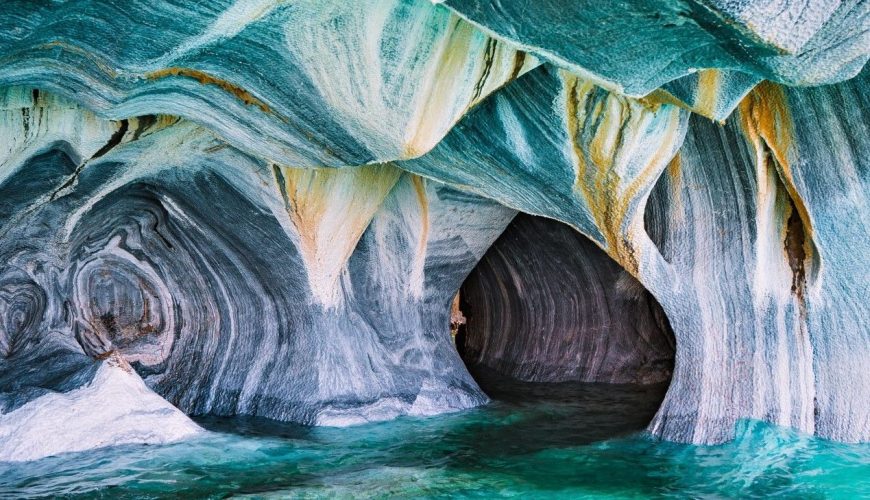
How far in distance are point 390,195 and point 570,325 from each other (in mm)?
2627

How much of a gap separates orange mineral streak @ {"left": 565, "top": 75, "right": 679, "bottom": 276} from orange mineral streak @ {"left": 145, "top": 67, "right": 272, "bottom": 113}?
1.67 metres

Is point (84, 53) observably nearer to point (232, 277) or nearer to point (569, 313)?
point (232, 277)

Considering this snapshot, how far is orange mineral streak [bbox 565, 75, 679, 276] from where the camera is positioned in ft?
15.3

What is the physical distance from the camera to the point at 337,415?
6.46 m

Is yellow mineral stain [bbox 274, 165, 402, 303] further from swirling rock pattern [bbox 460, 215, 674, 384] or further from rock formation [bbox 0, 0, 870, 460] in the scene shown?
swirling rock pattern [bbox 460, 215, 674, 384]

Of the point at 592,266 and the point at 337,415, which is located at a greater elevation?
the point at 592,266

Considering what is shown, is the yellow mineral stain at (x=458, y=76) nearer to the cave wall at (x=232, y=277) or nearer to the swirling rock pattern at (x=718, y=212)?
the swirling rock pattern at (x=718, y=212)

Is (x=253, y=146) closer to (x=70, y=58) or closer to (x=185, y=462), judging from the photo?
(x=70, y=58)

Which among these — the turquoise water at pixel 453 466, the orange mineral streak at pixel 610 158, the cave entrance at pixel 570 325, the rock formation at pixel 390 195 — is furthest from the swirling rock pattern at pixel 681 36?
the cave entrance at pixel 570 325

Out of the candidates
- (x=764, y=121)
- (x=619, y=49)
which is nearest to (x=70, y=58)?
(x=619, y=49)

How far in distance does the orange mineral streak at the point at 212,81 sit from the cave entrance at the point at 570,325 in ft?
13.5

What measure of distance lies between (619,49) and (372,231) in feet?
13.1

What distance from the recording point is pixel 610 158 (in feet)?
16.0

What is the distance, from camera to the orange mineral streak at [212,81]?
14.0ft
